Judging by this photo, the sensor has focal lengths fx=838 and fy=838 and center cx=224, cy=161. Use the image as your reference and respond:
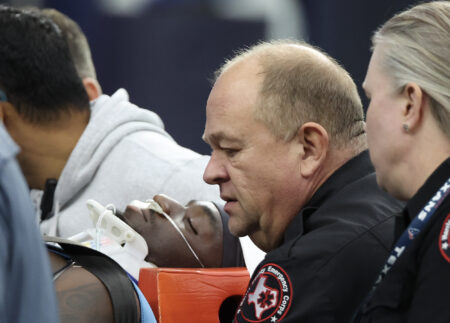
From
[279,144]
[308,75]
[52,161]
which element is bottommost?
[52,161]

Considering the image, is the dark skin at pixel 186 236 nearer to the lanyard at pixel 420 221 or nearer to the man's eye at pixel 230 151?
the man's eye at pixel 230 151

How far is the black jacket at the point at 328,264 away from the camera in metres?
1.71

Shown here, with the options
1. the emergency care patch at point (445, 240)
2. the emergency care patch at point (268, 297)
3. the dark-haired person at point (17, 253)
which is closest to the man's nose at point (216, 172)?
the emergency care patch at point (268, 297)

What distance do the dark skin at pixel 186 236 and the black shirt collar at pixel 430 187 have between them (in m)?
0.82

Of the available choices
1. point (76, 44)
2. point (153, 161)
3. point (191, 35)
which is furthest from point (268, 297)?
point (191, 35)

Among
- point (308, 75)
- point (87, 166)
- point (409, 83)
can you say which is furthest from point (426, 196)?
point (87, 166)

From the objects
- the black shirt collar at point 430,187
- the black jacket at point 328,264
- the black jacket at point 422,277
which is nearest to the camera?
the black jacket at point 422,277

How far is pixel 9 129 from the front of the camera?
3262 mm

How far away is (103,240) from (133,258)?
0.12 metres

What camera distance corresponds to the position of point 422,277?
1488 mm

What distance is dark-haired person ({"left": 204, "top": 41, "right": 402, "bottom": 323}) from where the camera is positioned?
74.7 inches

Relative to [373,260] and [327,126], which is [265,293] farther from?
[327,126]

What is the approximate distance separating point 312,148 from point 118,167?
52.1 inches

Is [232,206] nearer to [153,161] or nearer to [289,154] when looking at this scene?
[289,154]
